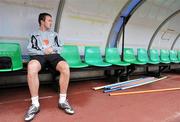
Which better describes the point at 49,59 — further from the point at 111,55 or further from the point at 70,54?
the point at 111,55

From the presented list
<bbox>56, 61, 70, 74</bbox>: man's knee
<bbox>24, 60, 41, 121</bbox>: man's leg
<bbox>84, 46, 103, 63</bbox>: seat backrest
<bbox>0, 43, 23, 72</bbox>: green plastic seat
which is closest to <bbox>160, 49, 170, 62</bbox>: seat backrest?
<bbox>84, 46, 103, 63</bbox>: seat backrest

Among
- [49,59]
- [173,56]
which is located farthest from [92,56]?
[173,56]

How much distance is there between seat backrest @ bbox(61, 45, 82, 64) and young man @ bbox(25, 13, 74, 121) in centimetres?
80

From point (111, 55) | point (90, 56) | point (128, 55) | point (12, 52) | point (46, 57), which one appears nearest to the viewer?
point (46, 57)

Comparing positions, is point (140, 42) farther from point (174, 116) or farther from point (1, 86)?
point (1, 86)

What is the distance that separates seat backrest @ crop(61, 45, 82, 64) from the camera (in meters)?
4.00

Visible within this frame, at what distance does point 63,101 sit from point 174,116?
1588mm

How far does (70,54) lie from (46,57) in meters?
1.13

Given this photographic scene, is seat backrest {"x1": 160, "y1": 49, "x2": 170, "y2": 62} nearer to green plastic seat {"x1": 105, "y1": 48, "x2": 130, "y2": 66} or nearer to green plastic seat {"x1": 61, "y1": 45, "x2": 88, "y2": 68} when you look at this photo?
green plastic seat {"x1": 105, "y1": 48, "x2": 130, "y2": 66}

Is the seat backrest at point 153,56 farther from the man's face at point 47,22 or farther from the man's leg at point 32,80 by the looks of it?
the man's leg at point 32,80

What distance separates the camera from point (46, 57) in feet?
9.72

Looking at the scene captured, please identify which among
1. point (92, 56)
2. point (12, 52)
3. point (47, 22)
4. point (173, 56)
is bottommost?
point (173, 56)

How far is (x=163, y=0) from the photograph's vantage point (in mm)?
5395

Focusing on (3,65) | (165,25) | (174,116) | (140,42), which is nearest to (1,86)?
(3,65)
